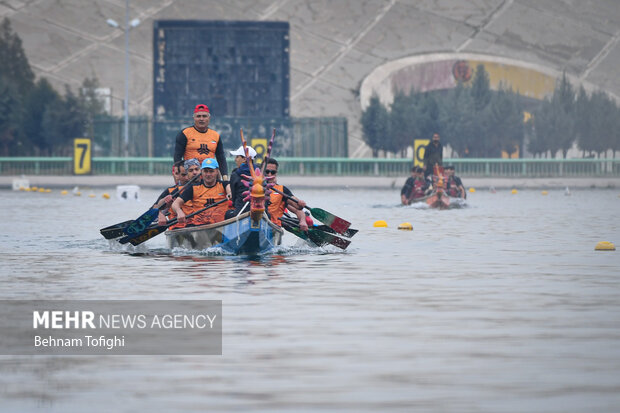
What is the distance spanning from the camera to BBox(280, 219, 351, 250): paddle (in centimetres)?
2100

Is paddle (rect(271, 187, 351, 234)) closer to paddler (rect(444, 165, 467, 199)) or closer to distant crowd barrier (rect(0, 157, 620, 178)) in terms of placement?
paddler (rect(444, 165, 467, 199))

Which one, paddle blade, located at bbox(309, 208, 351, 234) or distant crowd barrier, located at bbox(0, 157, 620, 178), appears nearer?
paddle blade, located at bbox(309, 208, 351, 234)

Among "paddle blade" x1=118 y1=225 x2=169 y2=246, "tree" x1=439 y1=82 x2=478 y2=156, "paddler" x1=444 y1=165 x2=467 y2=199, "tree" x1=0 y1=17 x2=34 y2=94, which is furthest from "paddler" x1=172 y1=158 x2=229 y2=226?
"tree" x1=0 y1=17 x2=34 y2=94

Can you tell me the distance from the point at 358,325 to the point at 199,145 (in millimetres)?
9626

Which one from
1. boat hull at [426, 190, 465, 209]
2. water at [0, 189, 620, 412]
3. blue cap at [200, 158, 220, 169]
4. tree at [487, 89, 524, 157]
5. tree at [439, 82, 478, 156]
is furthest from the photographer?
tree at [487, 89, 524, 157]

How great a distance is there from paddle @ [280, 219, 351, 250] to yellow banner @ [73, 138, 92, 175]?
40.5m

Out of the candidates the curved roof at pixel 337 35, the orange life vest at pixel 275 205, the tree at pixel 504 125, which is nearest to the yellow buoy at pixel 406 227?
the orange life vest at pixel 275 205

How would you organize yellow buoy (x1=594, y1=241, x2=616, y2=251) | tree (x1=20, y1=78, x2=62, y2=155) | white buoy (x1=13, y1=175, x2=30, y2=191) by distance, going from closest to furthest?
yellow buoy (x1=594, y1=241, x2=616, y2=251), white buoy (x1=13, y1=175, x2=30, y2=191), tree (x1=20, y1=78, x2=62, y2=155)

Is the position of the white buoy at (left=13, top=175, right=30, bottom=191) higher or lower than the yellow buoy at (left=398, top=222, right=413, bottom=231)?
higher

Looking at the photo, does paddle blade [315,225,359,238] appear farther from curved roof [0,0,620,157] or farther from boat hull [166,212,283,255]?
curved roof [0,0,620,157]

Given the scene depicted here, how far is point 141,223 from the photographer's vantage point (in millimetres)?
20922

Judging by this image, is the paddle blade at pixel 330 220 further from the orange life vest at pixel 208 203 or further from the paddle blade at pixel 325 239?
the orange life vest at pixel 208 203

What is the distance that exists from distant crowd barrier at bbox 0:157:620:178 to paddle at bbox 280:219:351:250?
39570 mm

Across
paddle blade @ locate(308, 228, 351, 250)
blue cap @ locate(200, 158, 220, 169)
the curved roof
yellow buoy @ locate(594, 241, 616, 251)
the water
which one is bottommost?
the water
